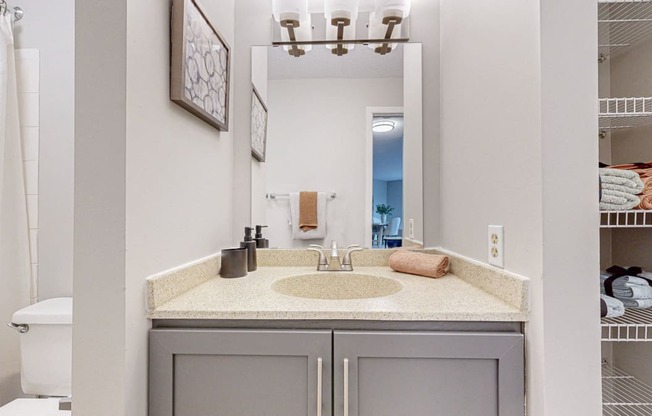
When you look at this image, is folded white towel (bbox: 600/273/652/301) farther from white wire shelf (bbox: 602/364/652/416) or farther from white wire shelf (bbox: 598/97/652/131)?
white wire shelf (bbox: 598/97/652/131)

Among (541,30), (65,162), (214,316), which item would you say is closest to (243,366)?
(214,316)

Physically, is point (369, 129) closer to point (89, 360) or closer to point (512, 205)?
point (512, 205)

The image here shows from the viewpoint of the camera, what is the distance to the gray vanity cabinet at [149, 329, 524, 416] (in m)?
0.90

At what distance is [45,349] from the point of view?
1.60 m

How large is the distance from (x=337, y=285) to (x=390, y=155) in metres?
0.66

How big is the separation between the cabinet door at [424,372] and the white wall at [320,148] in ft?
2.51

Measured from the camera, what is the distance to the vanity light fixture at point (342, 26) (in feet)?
5.04

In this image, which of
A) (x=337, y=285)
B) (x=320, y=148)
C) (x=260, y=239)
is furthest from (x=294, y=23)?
(x=337, y=285)

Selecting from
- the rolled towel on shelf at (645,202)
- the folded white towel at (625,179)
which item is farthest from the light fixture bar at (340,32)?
the rolled towel on shelf at (645,202)

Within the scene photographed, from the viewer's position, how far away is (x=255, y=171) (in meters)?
1.64

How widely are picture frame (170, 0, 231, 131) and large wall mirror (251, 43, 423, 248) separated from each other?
283 mm

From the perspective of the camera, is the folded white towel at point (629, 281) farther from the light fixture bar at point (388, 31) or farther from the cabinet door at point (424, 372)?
the light fixture bar at point (388, 31)

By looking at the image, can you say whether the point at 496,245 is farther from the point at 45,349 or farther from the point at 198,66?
the point at 45,349

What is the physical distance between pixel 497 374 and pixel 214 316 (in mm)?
769
